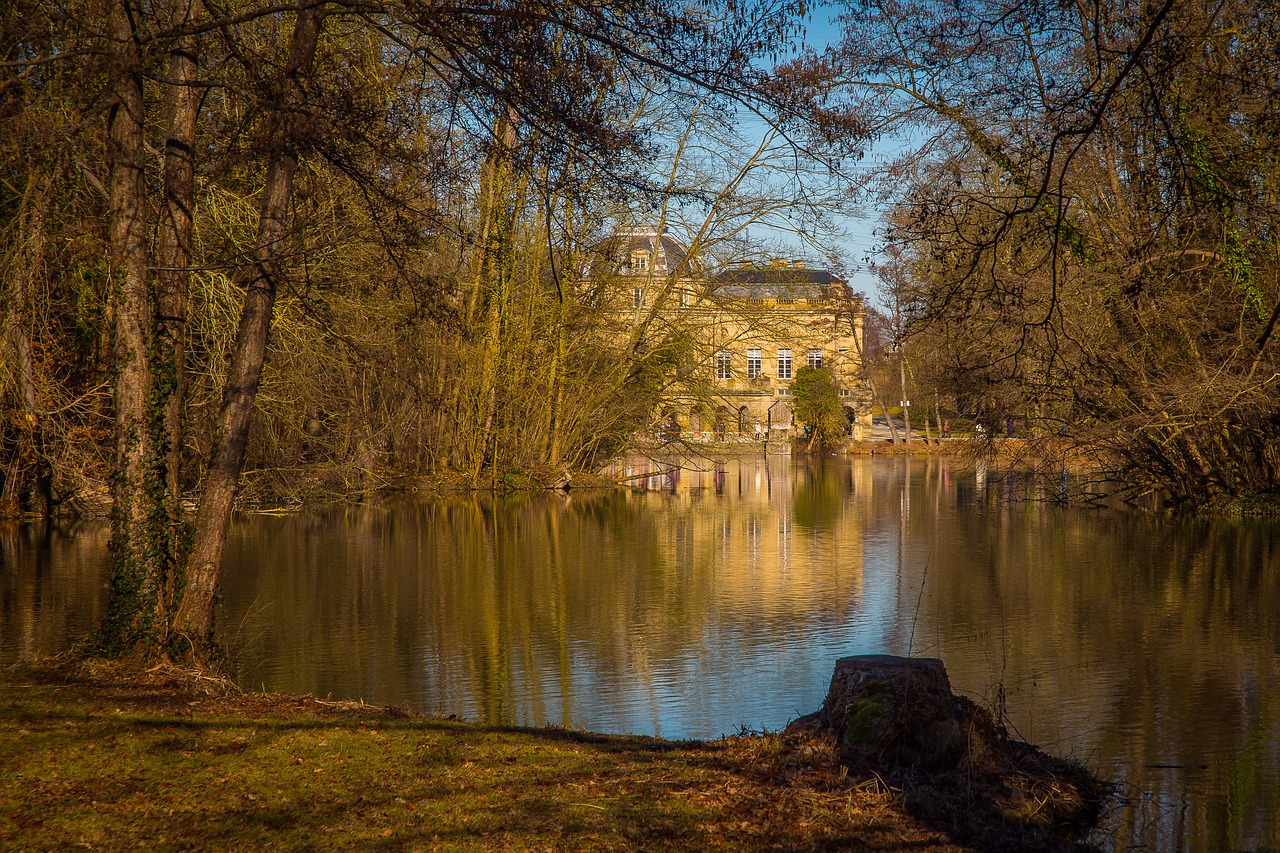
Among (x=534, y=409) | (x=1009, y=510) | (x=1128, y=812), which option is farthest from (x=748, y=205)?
(x=1128, y=812)

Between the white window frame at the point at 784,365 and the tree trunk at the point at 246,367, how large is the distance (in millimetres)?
48688

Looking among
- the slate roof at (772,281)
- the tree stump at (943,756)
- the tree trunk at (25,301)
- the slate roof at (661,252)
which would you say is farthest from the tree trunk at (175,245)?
the slate roof at (772,281)

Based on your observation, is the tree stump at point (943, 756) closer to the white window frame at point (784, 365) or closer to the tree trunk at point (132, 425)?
the tree trunk at point (132, 425)

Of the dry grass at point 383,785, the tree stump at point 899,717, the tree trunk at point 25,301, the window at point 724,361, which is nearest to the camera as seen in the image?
the dry grass at point 383,785

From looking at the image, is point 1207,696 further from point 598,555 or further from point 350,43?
point 350,43

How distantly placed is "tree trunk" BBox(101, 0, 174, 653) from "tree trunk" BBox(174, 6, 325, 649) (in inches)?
8.3

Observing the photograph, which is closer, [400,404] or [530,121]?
[530,121]

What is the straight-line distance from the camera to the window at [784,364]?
55719mm

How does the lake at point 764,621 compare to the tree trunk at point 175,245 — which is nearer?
the lake at point 764,621

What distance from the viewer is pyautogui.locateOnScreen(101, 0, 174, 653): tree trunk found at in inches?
275

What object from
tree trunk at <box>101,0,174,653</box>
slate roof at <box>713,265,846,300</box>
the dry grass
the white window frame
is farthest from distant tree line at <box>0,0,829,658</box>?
the white window frame

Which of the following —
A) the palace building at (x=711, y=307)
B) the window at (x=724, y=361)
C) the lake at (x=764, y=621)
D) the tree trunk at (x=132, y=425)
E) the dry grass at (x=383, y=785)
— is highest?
the palace building at (x=711, y=307)

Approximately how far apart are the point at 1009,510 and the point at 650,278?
9790mm

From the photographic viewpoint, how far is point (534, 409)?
2592 cm
